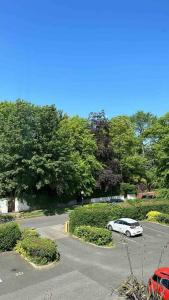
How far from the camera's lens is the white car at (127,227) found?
1209 inches

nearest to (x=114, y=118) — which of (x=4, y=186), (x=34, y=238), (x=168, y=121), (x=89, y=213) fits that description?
(x=168, y=121)

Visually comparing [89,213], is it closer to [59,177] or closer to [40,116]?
[59,177]

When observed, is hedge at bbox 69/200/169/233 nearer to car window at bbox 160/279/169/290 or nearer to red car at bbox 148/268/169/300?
red car at bbox 148/268/169/300

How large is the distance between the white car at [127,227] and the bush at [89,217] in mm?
1146

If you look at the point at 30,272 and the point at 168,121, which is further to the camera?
the point at 168,121

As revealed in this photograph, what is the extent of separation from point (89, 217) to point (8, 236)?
9.60 metres

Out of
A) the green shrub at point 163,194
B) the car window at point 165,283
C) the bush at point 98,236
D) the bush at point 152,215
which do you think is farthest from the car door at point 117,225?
the green shrub at point 163,194

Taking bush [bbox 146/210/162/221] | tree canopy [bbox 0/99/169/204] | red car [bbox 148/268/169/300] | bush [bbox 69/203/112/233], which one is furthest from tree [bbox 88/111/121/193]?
red car [bbox 148/268/169/300]

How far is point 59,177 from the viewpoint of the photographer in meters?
45.6

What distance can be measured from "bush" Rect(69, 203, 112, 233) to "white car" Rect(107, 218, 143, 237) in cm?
115

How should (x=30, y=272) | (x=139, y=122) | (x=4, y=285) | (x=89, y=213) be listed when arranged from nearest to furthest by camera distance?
(x=4, y=285) < (x=30, y=272) < (x=89, y=213) < (x=139, y=122)

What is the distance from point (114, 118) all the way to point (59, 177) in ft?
94.3

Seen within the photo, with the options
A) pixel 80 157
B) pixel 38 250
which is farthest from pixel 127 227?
pixel 80 157

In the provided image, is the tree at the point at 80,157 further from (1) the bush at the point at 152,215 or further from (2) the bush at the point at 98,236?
(2) the bush at the point at 98,236
